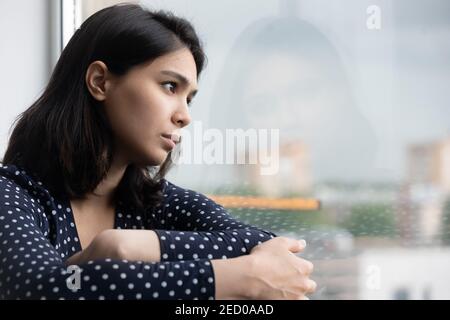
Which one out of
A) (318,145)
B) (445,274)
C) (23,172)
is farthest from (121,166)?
(445,274)

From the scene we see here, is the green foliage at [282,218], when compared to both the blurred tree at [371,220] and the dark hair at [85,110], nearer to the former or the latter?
the blurred tree at [371,220]

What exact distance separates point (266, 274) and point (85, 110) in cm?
43

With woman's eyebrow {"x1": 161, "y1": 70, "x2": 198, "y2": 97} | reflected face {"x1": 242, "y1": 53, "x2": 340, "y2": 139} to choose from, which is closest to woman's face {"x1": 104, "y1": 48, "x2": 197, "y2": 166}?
woman's eyebrow {"x1": 161, "y1": 70, "x2": 198, "y2": 97}

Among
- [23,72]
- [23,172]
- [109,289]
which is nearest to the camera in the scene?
[109,289]

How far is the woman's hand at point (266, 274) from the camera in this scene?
88 centimetres

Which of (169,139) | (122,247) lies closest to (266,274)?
(122,247)

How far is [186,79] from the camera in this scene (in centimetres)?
113

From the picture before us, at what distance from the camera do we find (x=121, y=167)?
1175 mm

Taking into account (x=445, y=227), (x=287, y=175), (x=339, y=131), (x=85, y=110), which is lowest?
(x=445, y=227)

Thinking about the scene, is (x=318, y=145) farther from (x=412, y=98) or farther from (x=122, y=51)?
(x=122, y=51)

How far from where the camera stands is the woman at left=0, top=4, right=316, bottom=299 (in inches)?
37.2

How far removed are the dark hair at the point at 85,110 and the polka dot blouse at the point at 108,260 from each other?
0.12 ft

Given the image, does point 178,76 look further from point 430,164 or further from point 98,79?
point 430,164
